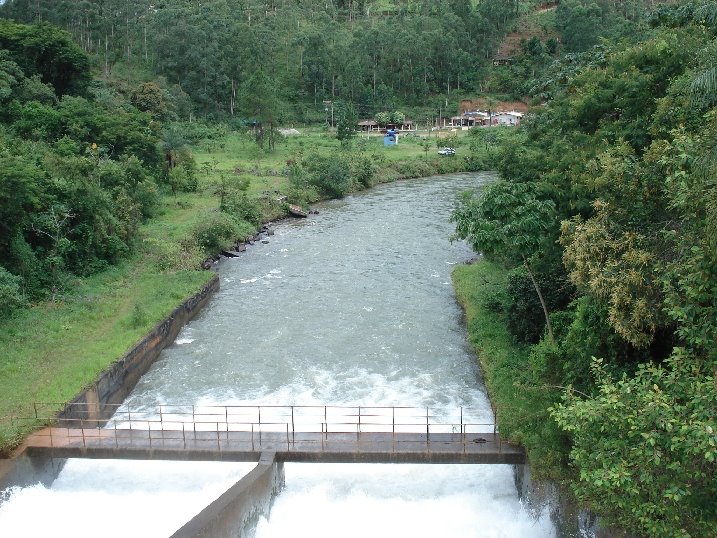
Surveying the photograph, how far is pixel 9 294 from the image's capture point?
Result: 81.3 feet

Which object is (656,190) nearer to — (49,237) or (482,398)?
(482,398)

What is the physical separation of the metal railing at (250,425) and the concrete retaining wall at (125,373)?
0.23 ft

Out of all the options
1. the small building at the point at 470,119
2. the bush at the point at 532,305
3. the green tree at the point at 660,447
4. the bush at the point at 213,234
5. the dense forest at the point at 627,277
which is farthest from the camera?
the small building at the point at 470,119

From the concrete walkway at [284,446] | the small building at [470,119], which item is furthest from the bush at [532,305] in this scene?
the small building at [470,119]

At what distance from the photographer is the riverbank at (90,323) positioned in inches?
829

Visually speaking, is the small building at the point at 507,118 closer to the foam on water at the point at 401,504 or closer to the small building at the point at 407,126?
the small building at the point at 407,126

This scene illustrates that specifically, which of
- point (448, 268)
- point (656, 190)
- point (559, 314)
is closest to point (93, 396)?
point (559, 314)

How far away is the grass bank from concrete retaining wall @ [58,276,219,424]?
11.9 metres

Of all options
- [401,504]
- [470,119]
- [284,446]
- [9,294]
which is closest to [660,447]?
[401,504]

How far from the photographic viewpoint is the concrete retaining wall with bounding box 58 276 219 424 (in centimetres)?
2103

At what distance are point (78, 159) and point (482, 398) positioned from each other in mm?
23609

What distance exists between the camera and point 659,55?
71.6 feet

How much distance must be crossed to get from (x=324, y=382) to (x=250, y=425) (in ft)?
13.6

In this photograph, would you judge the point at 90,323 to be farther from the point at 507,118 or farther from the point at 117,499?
the point at 507,118
